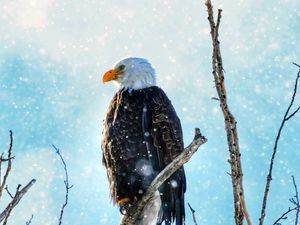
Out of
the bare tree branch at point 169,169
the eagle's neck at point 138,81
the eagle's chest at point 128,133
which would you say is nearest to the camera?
the bare tree branch at point 169,169

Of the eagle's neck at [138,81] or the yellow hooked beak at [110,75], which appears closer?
the eagle's neck at [138,81]

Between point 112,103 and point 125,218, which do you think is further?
point 112,103

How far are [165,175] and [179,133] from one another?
217cm

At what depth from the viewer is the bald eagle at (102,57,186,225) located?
5602mm

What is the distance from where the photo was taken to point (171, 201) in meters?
5.57

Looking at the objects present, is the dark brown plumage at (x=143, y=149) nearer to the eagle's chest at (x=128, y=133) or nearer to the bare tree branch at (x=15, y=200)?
the eagle's chest at (x=128, y=133)

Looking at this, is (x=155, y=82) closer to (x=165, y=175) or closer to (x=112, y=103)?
(x=112, y=103)

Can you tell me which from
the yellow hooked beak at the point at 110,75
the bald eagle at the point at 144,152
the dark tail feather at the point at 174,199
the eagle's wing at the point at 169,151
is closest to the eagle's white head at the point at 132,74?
the yellow hooked beak at the point at 110,75

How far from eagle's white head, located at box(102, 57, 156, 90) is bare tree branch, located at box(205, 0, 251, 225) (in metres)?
4.31

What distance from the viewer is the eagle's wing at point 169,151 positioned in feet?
18.2

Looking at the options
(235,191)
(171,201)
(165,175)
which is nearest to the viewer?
(235,191)

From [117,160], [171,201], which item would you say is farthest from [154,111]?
[171,201]

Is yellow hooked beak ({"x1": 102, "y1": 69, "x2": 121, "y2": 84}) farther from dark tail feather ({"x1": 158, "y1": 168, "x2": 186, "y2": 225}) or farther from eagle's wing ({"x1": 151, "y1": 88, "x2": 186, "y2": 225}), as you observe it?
dark tail feather ({"x1": 158, "y1": 168, "x2": 186, "y2": 225})

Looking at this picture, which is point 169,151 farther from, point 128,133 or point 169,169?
point 169,169
